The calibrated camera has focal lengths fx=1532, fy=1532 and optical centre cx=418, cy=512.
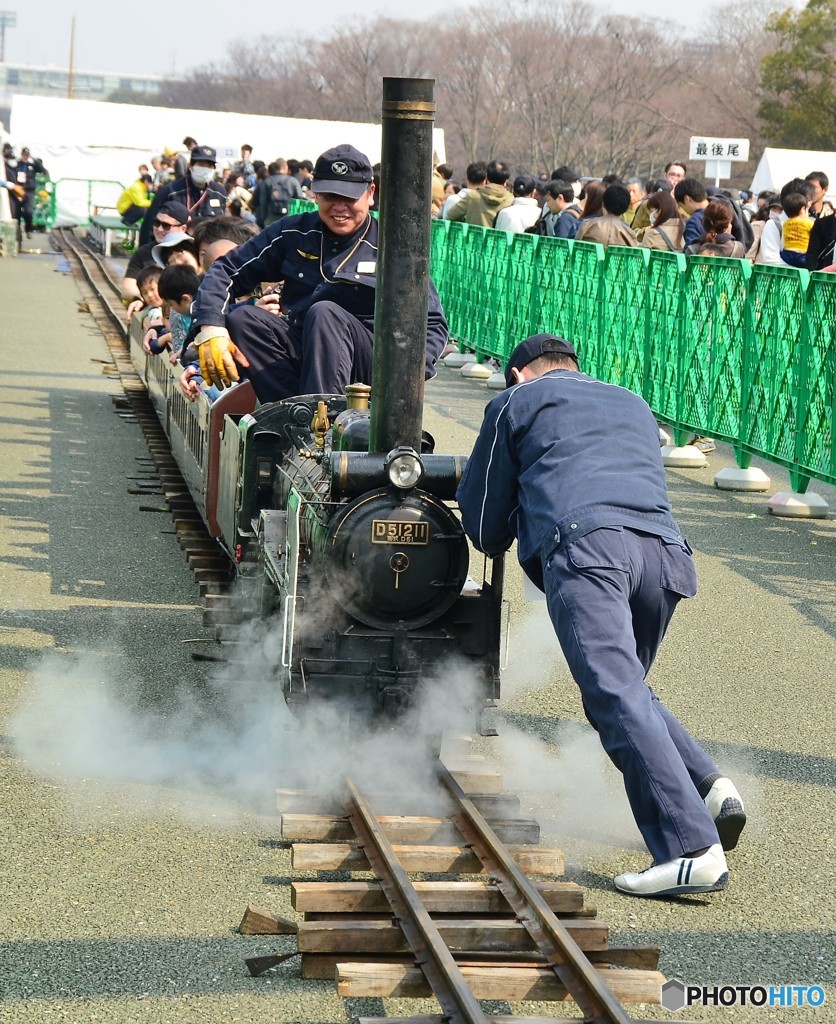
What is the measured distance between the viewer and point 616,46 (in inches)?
3312

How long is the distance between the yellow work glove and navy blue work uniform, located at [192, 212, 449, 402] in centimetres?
13

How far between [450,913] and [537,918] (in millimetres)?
289

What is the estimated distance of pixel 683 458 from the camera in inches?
477

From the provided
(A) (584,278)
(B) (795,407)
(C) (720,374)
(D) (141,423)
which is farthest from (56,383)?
(B) (795,407)

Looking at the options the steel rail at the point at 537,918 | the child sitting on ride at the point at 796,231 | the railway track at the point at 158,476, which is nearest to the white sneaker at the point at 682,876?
the steel rail at the point at 537,918

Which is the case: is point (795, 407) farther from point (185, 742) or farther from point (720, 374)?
point (185, 742)

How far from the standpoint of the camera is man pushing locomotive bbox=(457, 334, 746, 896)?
4531mm

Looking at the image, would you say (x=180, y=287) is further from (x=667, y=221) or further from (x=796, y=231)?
(x=796, y=231)

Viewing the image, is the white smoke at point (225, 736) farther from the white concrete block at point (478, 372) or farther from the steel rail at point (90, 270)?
the steel rail at point (90, 270)

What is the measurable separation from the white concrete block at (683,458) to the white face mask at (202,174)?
17.4 feet

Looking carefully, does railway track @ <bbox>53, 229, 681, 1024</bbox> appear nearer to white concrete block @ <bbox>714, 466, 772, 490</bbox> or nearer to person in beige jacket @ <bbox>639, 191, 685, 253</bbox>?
white concrete block @ <bbox>714, 466, 772, 490</bbox>

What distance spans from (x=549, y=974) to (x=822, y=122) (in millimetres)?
63270

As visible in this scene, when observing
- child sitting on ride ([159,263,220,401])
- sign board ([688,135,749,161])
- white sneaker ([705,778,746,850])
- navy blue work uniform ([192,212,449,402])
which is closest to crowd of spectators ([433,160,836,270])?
child sitting on ride ([159,263,220,401])

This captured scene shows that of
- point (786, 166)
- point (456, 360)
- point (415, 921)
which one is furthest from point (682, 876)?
point (786, 166)
